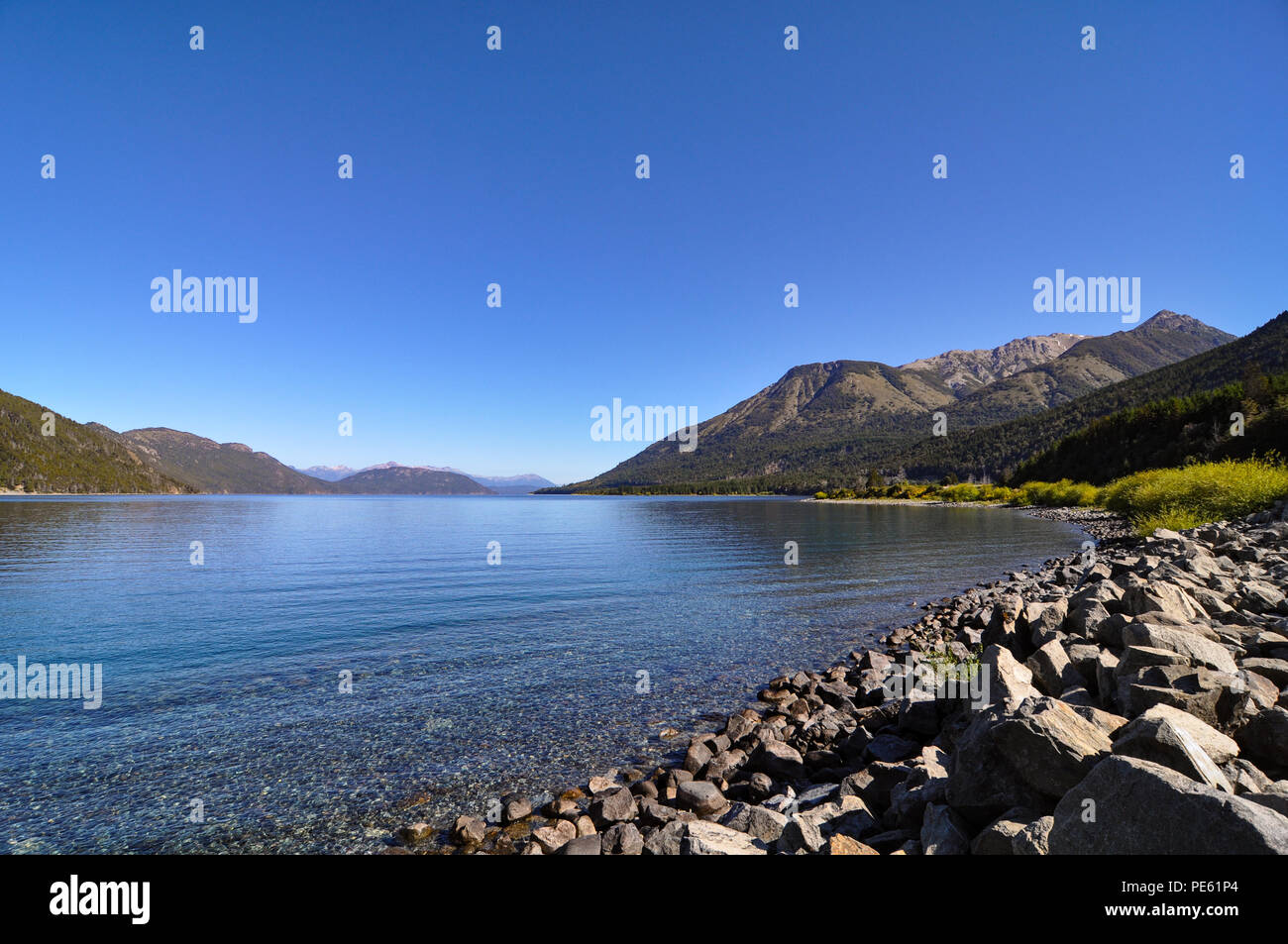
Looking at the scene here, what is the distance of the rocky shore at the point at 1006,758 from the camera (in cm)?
511

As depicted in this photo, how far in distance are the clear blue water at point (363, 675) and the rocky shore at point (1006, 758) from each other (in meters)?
1.78

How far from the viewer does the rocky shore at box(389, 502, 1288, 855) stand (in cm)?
511

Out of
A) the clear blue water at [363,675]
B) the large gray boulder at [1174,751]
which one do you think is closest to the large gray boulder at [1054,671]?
the large gray boulder at [1174,751]

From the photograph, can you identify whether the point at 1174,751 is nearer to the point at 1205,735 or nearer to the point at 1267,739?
the point at 1205,735

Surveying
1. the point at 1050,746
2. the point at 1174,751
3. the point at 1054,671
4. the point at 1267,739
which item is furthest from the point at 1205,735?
the point at 1054,671

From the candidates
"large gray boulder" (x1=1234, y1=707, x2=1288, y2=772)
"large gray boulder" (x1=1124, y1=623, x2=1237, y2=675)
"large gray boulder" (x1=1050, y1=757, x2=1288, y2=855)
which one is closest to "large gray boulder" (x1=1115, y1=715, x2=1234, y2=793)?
"large gray boulder" (x1=1050, y1=757, x2=1288, y2=855)

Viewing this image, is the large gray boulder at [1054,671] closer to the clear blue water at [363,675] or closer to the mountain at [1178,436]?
the clear blue water at [363,675]

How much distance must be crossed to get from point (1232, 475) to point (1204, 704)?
5260 centimetres

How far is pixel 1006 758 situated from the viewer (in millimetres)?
6512

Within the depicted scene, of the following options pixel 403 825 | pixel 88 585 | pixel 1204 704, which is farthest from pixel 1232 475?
pixel 88 585

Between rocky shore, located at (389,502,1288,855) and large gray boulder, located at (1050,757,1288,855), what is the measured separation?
13 millimetres

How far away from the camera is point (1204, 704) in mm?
7191

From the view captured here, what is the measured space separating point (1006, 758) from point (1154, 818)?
1826 millimetres
